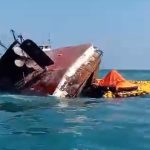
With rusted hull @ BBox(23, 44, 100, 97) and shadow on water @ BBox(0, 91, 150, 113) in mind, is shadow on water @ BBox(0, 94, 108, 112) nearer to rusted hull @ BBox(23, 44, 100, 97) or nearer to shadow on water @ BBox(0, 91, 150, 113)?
shadow on water @ BBox(0, 91, 150, 113)

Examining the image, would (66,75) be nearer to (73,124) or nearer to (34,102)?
(34,102)

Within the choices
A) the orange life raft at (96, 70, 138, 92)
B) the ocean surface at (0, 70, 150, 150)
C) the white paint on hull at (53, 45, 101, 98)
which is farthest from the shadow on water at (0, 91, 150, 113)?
the orange life raft at (96, 70, 138, 92)

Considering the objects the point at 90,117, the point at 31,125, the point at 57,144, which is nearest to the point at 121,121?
the point at 90,117

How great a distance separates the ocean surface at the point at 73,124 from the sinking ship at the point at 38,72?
1.36m

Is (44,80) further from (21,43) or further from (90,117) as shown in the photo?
(90,117)

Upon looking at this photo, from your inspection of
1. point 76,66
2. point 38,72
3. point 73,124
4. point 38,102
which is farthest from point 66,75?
point 73,124

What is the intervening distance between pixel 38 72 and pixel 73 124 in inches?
457

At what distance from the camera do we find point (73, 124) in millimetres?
16734

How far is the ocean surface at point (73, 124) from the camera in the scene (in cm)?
1333

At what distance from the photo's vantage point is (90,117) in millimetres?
18719

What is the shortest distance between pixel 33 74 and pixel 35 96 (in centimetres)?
186

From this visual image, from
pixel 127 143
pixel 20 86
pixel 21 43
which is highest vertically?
pixel 21 43

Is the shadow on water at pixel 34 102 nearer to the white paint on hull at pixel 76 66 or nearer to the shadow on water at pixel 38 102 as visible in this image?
the shadow on water at pixel 38 102

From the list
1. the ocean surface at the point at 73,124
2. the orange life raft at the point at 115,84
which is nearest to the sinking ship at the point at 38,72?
the orange life raft at the point at 115,84
